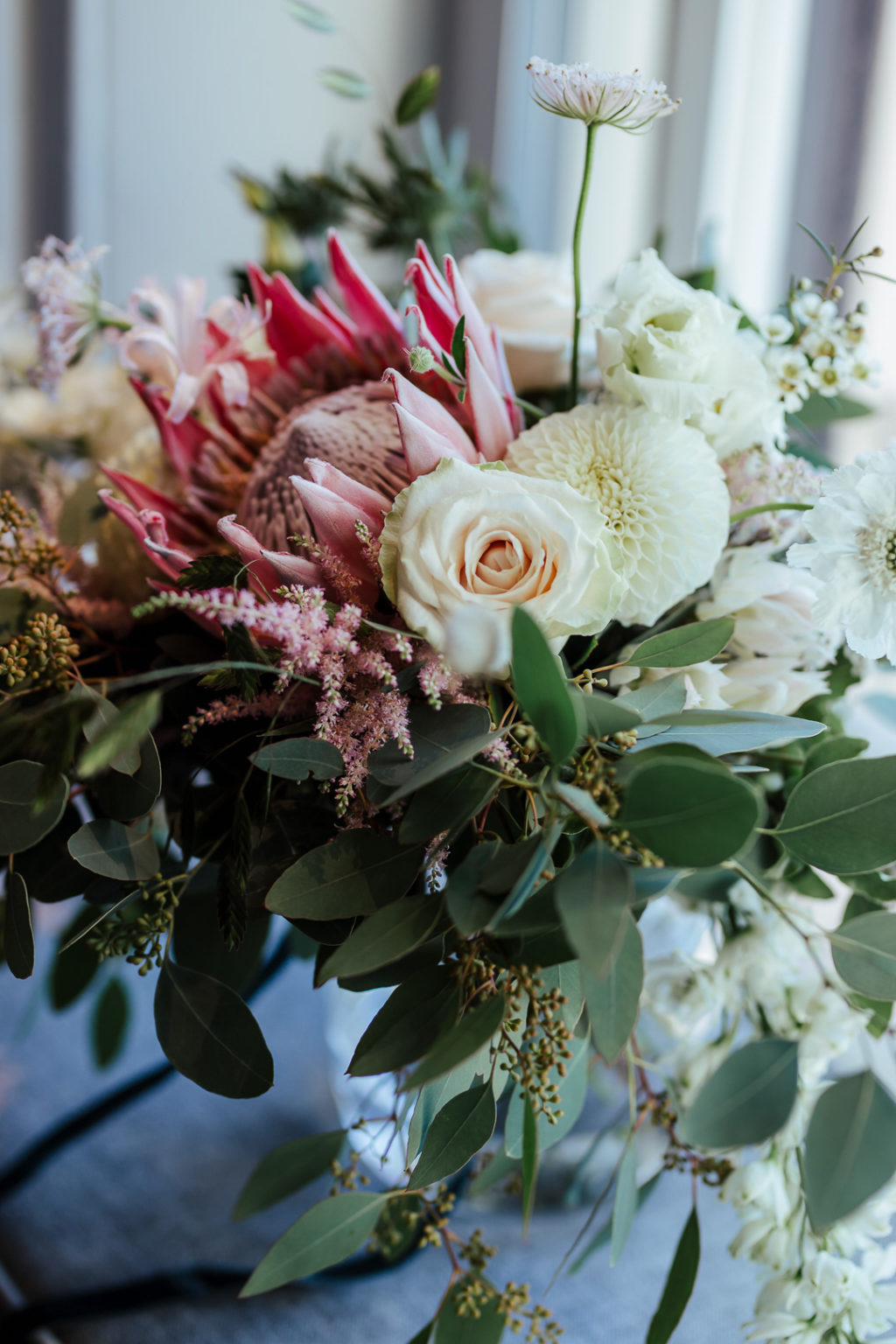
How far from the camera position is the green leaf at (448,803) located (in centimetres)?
30

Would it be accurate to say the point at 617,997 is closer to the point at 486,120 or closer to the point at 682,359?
the point at 682,359

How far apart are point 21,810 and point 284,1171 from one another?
0.21 m

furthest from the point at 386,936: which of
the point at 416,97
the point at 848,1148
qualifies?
the point at 416,97

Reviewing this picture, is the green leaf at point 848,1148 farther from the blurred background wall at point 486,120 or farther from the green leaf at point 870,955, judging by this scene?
the blurred background wall at point 486,120

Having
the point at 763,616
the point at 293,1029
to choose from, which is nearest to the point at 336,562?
the point at 763,616

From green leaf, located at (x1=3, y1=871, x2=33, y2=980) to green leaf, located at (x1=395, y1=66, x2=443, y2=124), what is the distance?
1.74 feet

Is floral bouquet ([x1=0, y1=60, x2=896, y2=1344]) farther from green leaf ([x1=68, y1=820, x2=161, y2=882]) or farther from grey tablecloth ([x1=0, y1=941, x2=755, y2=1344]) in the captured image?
grey tablecloth ([x1=0, y1=941, x2=755, y2=1344])

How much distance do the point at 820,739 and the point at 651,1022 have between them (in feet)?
0.65

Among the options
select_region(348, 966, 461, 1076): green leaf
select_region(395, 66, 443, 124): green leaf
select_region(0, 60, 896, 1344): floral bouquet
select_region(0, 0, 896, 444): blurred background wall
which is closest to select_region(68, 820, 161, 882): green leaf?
select_region(0, 60, 896, 1344): floral bouquet

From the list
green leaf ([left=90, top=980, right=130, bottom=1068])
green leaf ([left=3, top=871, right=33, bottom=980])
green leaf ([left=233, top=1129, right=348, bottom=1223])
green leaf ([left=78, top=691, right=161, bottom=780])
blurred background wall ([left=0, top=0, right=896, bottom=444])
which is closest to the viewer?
green leaf ([left=78, top=691, right=161, bottom=780])

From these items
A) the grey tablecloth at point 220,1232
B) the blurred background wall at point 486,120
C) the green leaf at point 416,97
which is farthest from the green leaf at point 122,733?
the blurred background wall at point 486,120

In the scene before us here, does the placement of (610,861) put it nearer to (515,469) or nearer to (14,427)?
(515,469)

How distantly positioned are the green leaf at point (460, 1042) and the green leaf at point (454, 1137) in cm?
5

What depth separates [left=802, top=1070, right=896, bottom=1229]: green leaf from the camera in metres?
0.25
